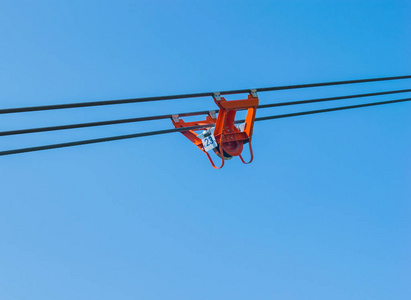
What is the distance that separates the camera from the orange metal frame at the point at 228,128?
336 inches

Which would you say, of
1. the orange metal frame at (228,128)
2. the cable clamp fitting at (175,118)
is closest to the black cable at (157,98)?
the orange metal frame at (228,128)

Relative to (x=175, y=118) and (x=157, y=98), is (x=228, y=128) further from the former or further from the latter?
(x=157, y=98)

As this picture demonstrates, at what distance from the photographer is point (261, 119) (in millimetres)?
9039

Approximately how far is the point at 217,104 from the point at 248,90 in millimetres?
694

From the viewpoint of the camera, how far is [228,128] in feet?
28.8

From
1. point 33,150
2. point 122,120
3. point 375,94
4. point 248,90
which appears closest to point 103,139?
point 122,120

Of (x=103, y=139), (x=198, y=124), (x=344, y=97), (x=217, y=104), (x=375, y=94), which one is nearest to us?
(x=103, y=139)

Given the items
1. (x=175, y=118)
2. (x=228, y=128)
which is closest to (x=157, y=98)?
(x=175, y=118)

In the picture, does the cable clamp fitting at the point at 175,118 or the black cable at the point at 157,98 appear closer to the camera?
the black cable at the point at 157,98

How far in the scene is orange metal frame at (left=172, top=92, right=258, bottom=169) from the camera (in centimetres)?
853

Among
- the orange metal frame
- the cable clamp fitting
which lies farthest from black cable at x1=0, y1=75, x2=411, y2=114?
the cable clamp fitting

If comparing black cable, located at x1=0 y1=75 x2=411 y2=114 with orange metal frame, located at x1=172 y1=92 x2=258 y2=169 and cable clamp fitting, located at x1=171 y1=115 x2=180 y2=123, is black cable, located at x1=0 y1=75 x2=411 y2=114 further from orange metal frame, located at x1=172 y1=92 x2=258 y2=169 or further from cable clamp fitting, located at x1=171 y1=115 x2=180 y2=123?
cable clamp fitting, located at x1=171 y1=115 x2=180 y2=123

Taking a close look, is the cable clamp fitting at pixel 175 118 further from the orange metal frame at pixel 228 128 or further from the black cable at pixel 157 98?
the black cable at pixel 157 98

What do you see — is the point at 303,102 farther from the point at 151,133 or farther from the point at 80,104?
the point at 80,104
